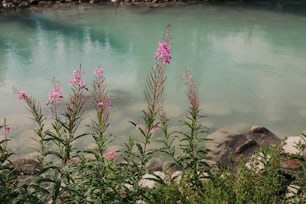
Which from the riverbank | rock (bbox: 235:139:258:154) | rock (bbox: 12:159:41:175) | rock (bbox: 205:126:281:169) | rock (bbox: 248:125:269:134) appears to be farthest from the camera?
the riverbank

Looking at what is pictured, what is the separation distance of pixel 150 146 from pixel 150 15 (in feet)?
38.6

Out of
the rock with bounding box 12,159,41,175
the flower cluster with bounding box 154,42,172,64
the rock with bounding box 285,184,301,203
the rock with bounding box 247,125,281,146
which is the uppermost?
Result: the flower cluster with bounding box 154,42,172,64

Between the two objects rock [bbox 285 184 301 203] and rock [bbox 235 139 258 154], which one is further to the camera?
rock [bbox 235 139 258 154]

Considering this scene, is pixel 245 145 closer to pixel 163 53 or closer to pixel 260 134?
pixel 260 134

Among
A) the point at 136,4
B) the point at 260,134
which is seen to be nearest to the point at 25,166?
the point at 260,134

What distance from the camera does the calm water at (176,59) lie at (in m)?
8.11

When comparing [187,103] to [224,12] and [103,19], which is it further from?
[224,12]

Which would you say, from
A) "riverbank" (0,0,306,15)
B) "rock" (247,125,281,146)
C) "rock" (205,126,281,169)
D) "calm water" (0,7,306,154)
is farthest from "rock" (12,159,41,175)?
"riverbank" (0,0,306,15)

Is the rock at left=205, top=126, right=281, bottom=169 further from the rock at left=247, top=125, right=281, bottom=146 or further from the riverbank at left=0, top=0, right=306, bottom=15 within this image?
the riverbank at left=0, top=0, right=306, bottom=15

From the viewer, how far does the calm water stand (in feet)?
26.6

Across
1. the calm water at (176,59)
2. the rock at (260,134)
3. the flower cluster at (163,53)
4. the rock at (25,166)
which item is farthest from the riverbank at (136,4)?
the flower cluster at (163,53)

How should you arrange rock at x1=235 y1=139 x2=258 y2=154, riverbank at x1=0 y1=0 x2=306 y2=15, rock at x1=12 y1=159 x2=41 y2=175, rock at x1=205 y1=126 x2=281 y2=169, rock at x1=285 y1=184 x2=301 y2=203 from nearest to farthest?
rock at x1=285 y1=184 x2=301 y2=203, rock at x1=12 y1=159 x2=41 y2=175, rock at x1=205 y1=126 x2=281 y2=169, rock at x1=235 y1=139 x2=258 y2=154, riverbank at x1=0 y1=0 x2=306 y2=15

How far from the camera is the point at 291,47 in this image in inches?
514

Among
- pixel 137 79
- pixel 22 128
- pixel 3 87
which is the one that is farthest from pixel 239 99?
pixel 3 87
